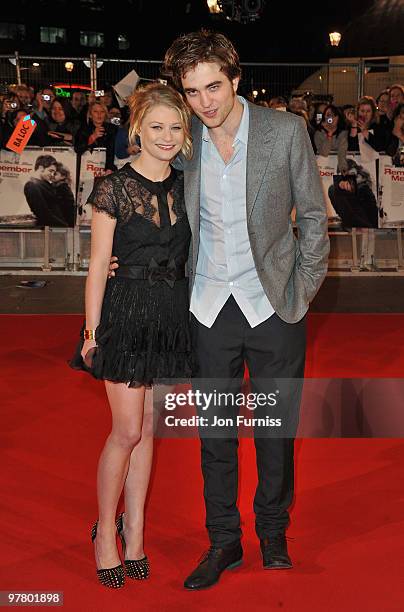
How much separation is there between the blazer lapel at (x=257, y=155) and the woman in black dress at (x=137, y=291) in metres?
0.23

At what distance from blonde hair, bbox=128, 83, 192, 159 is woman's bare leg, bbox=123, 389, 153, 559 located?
1.10m

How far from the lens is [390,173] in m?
9.88

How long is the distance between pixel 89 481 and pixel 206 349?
1210 mm

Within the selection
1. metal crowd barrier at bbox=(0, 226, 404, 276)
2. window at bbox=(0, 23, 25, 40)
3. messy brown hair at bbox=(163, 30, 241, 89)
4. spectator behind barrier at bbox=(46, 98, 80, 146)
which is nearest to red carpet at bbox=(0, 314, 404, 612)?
messy brown hair at bbox=(163, 30, 241, 89)

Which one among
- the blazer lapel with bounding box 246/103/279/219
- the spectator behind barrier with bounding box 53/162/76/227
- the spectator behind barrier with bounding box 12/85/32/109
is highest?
the spectator behind barrier with bounding box 12/85/32/109

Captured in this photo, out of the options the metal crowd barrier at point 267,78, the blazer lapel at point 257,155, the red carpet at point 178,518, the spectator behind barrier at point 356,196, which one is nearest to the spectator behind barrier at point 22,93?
the metal crowd barrier at point 267,78

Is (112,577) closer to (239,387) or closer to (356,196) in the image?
(239,387)

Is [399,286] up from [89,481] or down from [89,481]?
up

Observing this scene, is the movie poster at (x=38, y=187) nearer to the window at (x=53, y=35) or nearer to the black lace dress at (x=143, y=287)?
the black lace dress at (x=143, y=287)

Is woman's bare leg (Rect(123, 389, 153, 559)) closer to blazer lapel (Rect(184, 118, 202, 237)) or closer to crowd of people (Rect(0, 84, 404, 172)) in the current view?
blazer lapel (Rect(184, 118, 202, 237))

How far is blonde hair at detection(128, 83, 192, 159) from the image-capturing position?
3.12 meters

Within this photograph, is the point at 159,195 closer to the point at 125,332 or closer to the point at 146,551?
the point at 125,332

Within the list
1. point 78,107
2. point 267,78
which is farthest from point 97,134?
point 267,78

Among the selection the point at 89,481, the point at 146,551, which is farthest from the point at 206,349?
the point at 89,481
